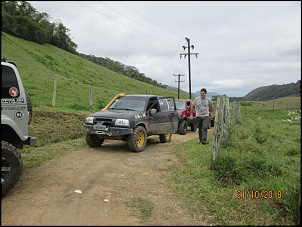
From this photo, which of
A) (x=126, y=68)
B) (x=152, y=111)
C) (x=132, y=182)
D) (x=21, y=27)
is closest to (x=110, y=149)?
(x=152, y=111)

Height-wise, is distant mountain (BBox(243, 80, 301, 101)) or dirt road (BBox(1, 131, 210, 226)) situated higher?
distant mountain (BBox(243, 80, 301, 101))

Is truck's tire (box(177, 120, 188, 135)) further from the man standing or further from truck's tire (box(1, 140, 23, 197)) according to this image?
truck's tire (box(1, 140, 23, 197))

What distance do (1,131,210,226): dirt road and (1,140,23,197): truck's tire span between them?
0.63ft

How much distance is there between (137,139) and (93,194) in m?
Result: 3.73

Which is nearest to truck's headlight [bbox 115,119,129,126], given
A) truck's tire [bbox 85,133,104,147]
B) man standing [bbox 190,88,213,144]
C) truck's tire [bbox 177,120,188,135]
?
truck's tire [bbox 85,133,104,147]

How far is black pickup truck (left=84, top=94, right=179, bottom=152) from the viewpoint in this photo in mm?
7855

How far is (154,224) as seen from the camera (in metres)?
3.62

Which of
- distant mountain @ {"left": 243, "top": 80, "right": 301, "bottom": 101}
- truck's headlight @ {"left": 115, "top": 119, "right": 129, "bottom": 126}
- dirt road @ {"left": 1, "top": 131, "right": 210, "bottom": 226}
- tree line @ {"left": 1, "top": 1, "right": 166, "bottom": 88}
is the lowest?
dirt road @ {"left": 1, "top": 131, "right": 210, "bottom": 226}

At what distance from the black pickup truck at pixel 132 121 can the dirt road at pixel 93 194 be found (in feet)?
2.66

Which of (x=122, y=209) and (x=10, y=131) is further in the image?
(x=10, y=131)

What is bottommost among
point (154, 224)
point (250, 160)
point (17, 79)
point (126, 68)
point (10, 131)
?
point (154, 224)

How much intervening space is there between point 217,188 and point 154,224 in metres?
1.64

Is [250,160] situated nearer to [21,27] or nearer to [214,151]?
[214,151]

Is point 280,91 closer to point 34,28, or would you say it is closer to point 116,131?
point 116,131
